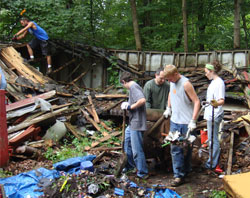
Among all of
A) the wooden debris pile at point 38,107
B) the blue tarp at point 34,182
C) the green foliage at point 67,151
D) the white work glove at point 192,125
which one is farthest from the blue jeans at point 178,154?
the wooden debris pile at point 38,107

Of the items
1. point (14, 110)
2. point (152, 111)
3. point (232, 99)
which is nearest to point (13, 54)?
point (14, 110)

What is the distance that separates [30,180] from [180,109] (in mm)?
2775

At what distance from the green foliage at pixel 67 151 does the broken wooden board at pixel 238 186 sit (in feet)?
10.7

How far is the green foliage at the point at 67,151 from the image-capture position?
545 centimetres

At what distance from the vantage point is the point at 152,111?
480 centimetres

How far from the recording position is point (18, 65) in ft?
29.3

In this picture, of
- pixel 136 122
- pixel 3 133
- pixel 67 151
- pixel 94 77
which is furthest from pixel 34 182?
pixel 94 77

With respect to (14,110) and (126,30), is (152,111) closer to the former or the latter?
(14,110)

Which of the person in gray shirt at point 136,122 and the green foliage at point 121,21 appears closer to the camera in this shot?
the person in gray shirt at point 136,122

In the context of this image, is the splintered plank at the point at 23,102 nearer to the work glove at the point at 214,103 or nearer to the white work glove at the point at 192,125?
the white work glove at the point at 192,125

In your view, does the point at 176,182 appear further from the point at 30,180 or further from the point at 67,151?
the point at 67,151

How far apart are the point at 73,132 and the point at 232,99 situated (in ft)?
18.1

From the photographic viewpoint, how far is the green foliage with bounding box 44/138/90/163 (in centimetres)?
545

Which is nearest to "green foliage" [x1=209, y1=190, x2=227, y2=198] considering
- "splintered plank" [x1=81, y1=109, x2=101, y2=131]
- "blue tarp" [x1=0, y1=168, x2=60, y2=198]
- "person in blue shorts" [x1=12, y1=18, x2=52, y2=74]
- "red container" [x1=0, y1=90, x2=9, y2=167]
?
"blue tarp" [x1=0, y1=168, x2=60, y2=198]
